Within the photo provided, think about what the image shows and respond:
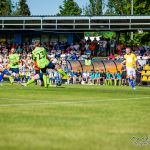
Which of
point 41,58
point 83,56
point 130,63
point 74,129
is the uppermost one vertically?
point 41,58

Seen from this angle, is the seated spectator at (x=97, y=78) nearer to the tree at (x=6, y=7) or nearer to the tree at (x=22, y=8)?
the tree at (x=6, y=7)

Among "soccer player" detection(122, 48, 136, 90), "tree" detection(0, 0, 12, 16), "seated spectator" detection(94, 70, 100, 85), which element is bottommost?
"seated spectator" detection(94, 70, 100, 85)

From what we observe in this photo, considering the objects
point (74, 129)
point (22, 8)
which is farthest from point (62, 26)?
point (22, 8)

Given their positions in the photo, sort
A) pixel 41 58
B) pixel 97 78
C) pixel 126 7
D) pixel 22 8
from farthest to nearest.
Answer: pixel 22 8 < pixel 126 7 < pixel 97 78 < pixel 41 58

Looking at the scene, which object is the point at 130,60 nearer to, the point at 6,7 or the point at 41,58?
the point at 41,58

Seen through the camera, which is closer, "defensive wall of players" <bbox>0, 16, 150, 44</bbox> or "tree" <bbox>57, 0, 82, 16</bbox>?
"defensive wall of players" <bbox>0, 16, 150, 44</bbox>

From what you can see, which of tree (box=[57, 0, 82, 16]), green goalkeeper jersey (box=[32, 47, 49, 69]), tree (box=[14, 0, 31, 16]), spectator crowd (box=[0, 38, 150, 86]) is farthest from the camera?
tree (box=[14, 0, 31, 16])

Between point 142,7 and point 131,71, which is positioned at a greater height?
point 142,7

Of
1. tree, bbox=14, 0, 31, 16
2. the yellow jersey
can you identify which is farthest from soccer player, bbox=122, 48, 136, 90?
tree, bbox=14, 0, 31, 16

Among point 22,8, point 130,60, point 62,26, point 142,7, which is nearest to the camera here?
point 130,60

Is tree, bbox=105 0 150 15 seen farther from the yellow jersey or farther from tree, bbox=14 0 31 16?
the yellow jersey

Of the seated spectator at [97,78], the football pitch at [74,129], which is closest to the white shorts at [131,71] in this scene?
the seated spectator at [97,78]

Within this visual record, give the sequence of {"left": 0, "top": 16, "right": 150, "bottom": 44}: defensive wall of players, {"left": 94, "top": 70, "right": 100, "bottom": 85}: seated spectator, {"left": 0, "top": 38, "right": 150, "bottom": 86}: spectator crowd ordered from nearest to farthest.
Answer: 1. {"left": 0, "top": 38, "right": 150, "bottom": 86}: spectator crowd
2. {"left": 94, "top": 70, "right": 100, "bottom": 85}: seated spectator
3. {"left": 0, "top": 16, "right": 150, "bottom": 44}: defensive wall of players

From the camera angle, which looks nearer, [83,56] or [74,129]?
[74,129]
